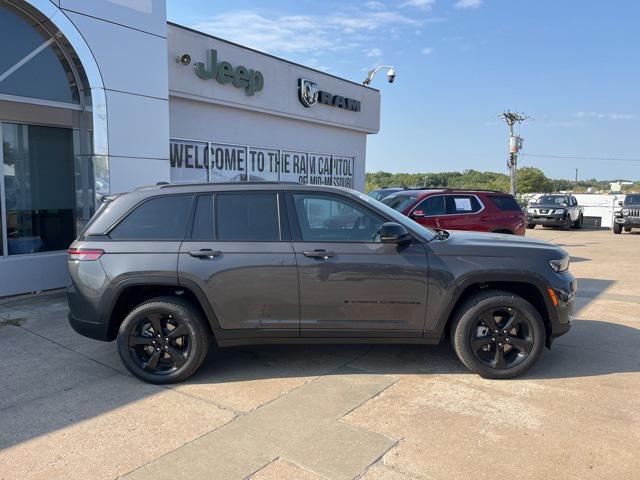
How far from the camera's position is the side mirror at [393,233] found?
4.36 m

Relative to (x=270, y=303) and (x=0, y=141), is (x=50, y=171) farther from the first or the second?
(x=270, y=303)

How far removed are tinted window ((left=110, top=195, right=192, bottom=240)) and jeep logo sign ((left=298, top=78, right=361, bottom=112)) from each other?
352 inches

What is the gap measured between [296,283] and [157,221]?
4.54ft

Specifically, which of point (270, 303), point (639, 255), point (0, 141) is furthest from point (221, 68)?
point (639, 255)

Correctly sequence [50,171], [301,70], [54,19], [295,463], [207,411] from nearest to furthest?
[295,463]
[207,411]
[54,19]
[50,171]
[301,70]

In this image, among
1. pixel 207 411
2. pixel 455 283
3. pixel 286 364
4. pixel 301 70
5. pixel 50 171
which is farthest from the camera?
pixel 301 70

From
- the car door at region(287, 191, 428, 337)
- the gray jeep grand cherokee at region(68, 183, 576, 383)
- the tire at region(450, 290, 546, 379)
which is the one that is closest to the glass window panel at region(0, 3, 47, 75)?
the gray jeep grand cherokee at region(68, 183, 576, 383)

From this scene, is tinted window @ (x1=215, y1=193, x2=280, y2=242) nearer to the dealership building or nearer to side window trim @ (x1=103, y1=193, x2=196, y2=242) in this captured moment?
side window trim @ (x1=103, y1=193, x2=196, y2=242)

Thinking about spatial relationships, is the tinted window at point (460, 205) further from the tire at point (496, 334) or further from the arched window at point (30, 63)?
the arched window at point (30, 63)

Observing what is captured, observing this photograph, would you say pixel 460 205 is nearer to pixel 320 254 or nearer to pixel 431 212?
pixel 431 212

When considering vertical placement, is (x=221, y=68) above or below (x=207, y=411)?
above

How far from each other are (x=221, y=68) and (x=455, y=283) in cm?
809

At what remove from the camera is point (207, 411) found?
3965 mm

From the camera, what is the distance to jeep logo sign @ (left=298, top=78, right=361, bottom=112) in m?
13.0
